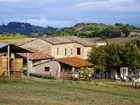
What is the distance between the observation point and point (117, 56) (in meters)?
67.4

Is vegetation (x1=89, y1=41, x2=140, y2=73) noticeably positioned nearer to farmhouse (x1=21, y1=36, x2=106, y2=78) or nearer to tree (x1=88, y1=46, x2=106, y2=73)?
tree (x1=88, y1=46, x2=106, y2=73)

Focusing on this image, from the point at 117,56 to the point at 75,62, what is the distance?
247 inches

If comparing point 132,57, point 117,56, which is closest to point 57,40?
point 117,56

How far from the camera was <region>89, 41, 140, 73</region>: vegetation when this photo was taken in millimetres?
67438

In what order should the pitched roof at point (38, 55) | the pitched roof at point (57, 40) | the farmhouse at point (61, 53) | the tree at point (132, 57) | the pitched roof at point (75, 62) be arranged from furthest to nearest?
1. the pitched roof at point (57, 40)
2. the tree at point (132, 57)
3. the pitched roof at point (75, 62)
4. the farmhouse at point (61, 53)
5. the pitched roof at point (38, 55)

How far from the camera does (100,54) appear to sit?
224ft

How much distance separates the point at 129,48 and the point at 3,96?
44894 mm

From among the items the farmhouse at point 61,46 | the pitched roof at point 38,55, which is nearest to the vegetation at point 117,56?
the farmhouse at point 61,46

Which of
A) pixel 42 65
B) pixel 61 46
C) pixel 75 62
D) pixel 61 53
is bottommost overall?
pixel 42 65

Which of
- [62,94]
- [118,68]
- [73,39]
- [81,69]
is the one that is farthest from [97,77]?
[62,94]

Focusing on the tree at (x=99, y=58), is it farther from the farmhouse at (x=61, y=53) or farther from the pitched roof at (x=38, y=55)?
the pitched roof at (x=38, y=55)

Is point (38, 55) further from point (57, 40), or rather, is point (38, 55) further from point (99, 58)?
point (99, 58)

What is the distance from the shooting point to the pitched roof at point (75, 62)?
64.7 m

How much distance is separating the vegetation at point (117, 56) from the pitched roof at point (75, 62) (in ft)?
5.90
